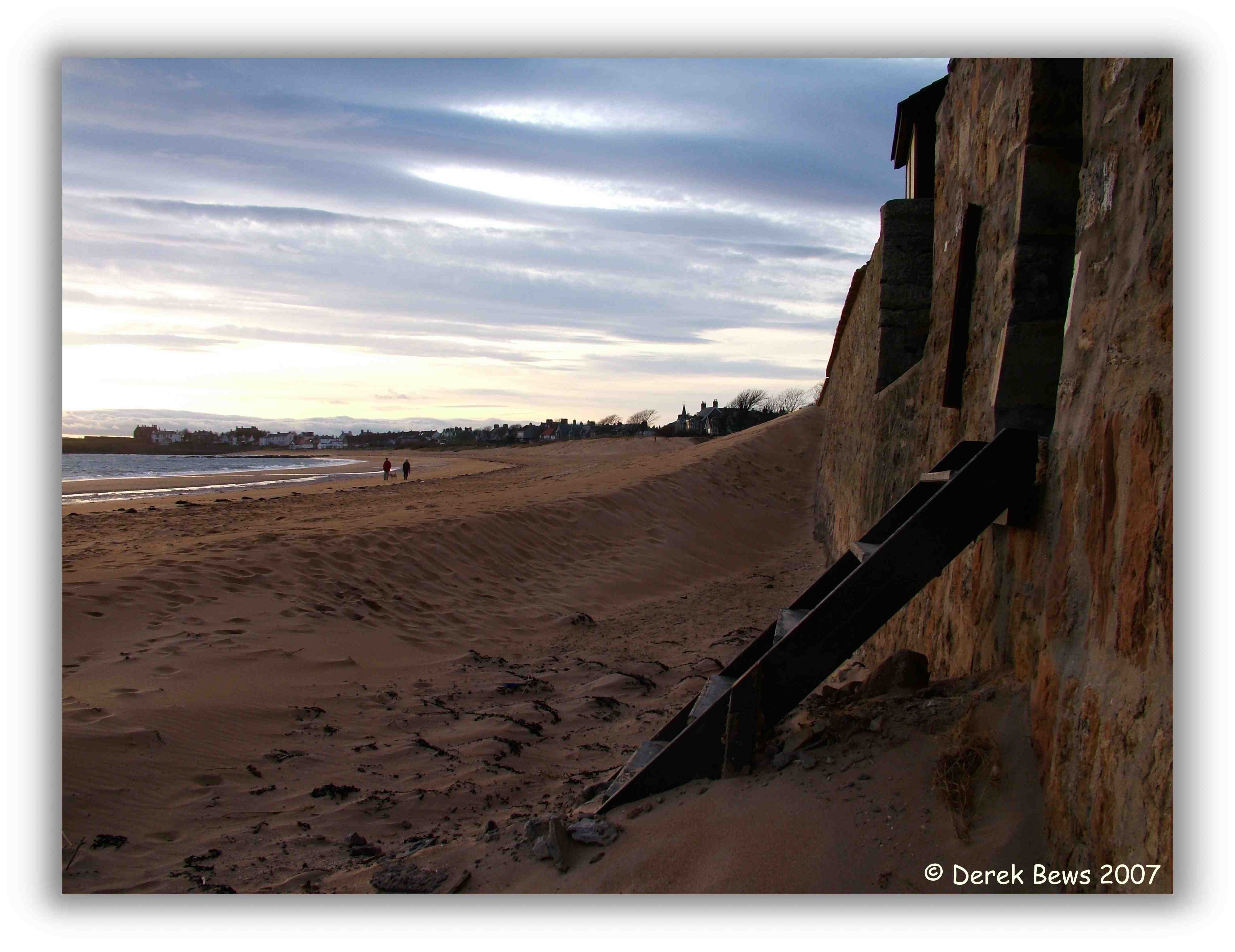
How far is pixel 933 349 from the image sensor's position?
398 centimetres

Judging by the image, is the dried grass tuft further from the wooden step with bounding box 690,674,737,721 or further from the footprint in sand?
the footprint in sand

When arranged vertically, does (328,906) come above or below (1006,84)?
below

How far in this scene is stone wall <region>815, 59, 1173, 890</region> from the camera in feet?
5.82

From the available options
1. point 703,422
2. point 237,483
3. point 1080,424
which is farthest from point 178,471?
point 1080,424

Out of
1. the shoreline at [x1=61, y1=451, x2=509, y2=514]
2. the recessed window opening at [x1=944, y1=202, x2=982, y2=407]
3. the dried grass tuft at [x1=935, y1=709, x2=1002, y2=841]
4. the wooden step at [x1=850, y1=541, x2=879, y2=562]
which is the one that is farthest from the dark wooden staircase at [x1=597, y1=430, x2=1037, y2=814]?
the shoreline at [x1=61, y1=451, x2=509, y2=514]

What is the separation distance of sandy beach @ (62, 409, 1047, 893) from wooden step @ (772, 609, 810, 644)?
1.07ft

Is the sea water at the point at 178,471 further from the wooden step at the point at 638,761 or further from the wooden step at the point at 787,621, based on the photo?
the wooden step at the point at 787,621

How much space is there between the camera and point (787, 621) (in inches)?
112

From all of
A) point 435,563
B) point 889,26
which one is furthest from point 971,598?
point 435,563

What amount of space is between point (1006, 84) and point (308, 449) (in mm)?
70373

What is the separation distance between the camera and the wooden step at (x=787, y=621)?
2.74 metres

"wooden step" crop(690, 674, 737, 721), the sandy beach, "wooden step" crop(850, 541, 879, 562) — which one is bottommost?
the sandy beach

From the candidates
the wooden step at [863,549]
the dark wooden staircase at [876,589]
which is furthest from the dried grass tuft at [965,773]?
the wooden step at [863,549]

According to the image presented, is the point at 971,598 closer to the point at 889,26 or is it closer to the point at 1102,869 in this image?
the point at 1102,869
